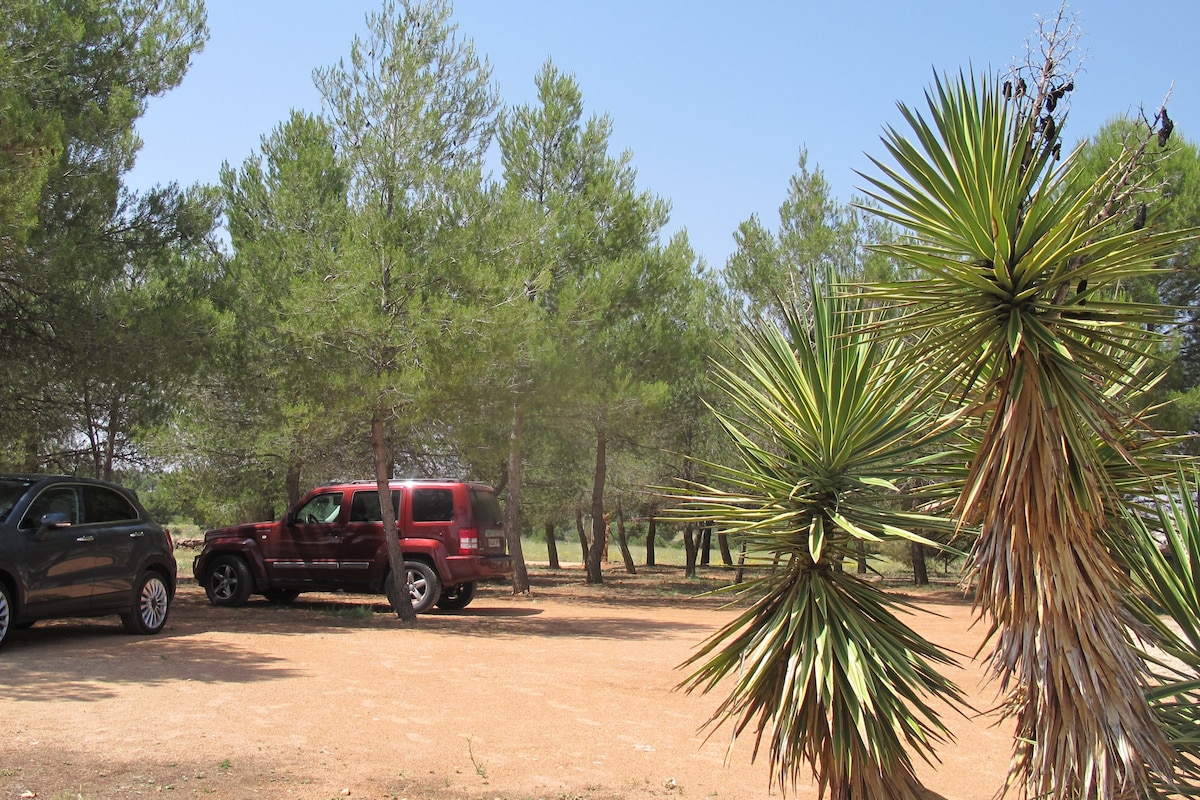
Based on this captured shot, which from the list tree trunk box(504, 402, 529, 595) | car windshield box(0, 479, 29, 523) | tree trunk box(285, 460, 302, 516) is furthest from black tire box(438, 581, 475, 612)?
car windshield box(0, 479, 29, 523)

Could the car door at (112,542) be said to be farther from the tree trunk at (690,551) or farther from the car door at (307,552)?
the tree trunk at (690,551)

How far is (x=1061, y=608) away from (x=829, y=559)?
1284 mm

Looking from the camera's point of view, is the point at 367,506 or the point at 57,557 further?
the point at 367,506

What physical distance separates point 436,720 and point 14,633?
20.0 ft

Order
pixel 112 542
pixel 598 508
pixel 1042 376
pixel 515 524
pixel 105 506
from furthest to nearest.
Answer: pixel 598 508, pixel 515 524, pixel 105 506, pixel 112 542, pixel 1042 376

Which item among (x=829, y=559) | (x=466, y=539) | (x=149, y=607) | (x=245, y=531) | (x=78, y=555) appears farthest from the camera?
(x=245, y=531)

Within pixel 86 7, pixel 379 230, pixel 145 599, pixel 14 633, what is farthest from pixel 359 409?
pixel 86 7

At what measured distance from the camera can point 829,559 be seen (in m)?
4.84

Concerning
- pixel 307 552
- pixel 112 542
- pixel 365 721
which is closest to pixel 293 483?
pixel 307 552

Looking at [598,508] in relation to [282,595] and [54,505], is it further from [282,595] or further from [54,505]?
[54,505]

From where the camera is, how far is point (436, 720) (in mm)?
7395

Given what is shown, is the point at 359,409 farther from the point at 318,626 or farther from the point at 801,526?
the point at 801,526

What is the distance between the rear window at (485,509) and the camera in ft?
49.0

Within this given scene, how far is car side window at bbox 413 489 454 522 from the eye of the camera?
49.1ft
